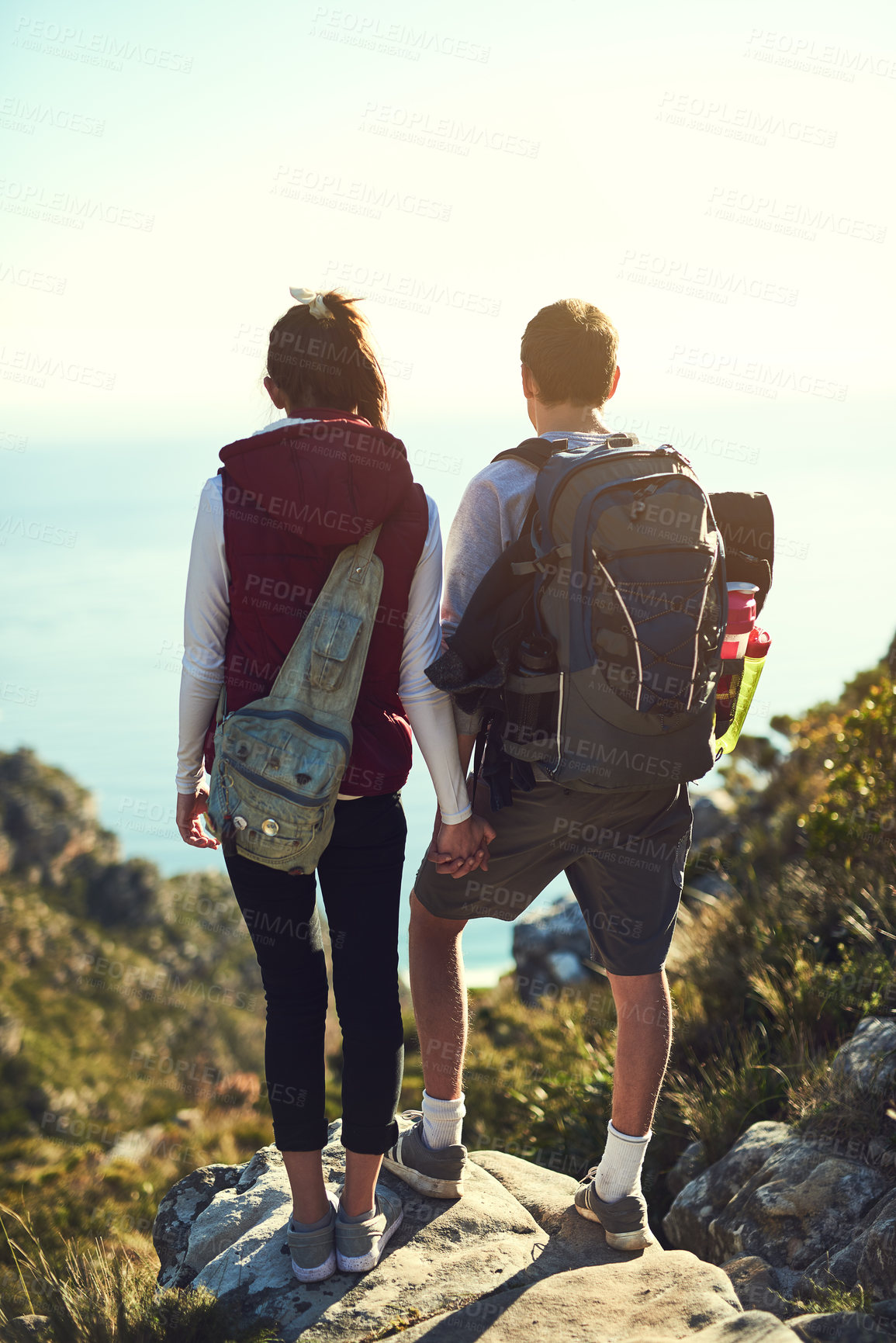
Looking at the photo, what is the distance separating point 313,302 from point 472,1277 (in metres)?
2.73

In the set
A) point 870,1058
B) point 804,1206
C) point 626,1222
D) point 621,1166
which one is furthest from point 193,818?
point 870,1058

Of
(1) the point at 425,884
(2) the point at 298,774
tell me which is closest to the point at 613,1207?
(1) the point at 425,884

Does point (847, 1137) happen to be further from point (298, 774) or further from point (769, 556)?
point (298, 774)

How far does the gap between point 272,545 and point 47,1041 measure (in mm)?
28428

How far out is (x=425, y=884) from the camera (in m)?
2.73

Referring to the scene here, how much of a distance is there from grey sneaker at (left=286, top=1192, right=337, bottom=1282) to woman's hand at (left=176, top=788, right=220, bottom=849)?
1126mm

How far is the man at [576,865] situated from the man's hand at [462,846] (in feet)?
0.04

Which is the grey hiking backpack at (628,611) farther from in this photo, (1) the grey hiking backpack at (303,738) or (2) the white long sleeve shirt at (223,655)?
(1) the grey hiking backpack at (303,738)

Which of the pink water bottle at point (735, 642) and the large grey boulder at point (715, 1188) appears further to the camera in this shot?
the large grey boulder at point (715, 1188)

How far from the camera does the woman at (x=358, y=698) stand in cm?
221

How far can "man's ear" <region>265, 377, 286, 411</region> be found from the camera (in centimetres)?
236

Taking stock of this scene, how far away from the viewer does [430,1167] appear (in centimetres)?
297

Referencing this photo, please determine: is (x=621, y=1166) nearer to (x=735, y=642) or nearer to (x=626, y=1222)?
(x=626, y=1222)

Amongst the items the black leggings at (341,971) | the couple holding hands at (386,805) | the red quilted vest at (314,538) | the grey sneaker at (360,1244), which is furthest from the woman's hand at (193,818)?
the grey sneaker at (360,1244)
